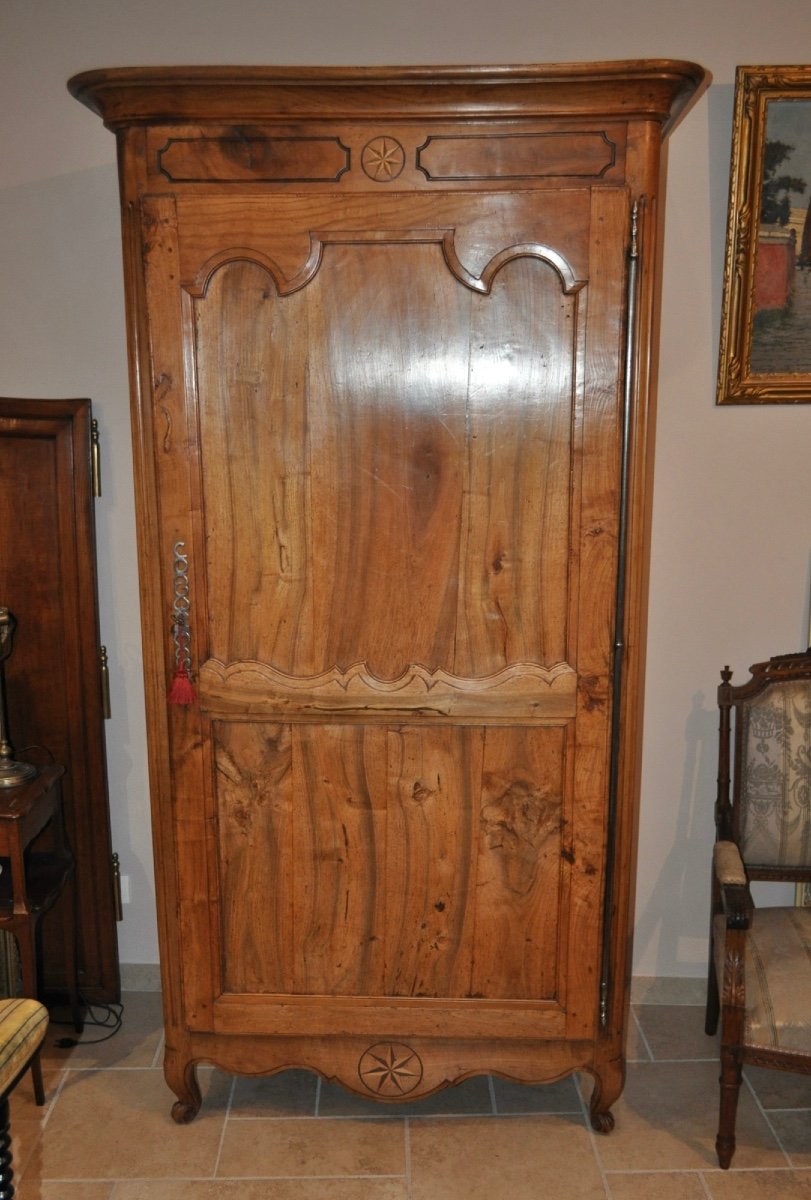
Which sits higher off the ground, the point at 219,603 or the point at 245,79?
the point at 245,79

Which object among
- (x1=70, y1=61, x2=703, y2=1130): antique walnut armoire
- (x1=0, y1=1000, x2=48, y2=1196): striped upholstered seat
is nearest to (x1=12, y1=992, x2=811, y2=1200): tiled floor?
(x1=70, y1=61, x2=703, y2=1130): antique walnut armoire

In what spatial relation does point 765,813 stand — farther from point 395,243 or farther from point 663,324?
point 395,243

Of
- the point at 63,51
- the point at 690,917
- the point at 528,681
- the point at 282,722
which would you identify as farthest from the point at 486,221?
the point at 690,917

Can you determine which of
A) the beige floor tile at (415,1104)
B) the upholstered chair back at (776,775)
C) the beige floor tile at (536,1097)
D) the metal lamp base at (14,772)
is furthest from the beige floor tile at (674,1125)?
the metal lamp base at (14,772)

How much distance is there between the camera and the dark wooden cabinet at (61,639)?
2.74m

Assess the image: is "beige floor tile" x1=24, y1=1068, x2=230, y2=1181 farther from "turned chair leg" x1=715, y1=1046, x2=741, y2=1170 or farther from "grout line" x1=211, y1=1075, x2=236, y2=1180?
"turned chair leg" x1=715, y1=1046, x2=741, y2=1170

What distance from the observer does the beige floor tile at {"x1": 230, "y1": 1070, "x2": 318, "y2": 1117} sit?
2.55 metres

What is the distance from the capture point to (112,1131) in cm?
248

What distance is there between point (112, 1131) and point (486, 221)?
2250 mm

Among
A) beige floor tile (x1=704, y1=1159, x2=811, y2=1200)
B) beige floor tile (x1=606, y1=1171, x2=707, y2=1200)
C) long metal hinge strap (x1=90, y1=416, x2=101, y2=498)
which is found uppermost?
long metal hinge strap (x1=90, y1=416, x2=101, y2=498)

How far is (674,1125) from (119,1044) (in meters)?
1.47

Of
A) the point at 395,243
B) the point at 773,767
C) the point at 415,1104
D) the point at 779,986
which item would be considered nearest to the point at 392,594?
the point at 395,243

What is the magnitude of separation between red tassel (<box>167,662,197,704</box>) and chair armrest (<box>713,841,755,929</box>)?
1269 millimetres

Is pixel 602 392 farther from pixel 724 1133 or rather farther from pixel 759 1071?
pixel 759 1071
